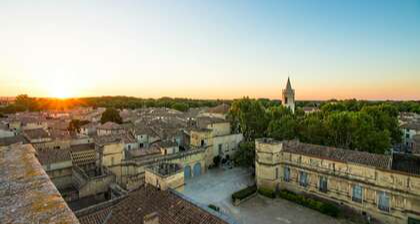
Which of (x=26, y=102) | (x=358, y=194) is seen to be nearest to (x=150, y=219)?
(x=358, y=194)

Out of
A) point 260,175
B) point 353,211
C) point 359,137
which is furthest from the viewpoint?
point 359,137

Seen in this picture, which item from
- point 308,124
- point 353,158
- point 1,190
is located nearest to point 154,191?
point 1,190

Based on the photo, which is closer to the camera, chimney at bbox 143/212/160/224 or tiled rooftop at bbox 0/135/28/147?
chimney at bbox 143/212/160/224

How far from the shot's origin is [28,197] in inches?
548

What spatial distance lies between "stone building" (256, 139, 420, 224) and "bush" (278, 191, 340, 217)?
1.70 metres

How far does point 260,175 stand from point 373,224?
9.53 metres

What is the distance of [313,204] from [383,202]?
4.93 meters

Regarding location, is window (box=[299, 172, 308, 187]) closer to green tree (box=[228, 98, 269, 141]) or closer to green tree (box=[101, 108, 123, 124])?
green tree (box=[228, 98, 269, 141])

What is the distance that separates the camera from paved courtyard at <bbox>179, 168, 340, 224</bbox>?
17.1m

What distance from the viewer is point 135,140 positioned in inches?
1394

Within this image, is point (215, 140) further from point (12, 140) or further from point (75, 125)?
point (75, 125)

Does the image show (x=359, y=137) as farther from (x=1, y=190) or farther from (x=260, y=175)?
(x=1, y=190)

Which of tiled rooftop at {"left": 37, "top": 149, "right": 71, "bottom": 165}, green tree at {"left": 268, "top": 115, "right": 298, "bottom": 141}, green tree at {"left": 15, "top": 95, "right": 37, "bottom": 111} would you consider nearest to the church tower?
green tree at {"left": 268, "top": 115, "right": 298, "bottom": 141}

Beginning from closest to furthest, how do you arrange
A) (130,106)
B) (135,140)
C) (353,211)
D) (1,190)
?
(1,190) < (353,211) < (135,140) < (130,106)
